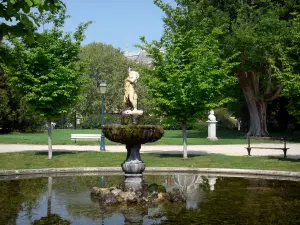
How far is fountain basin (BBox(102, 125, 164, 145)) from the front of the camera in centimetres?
1103

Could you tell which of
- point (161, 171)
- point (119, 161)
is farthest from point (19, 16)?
point (119, 161)

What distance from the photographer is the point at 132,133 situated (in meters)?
11.1

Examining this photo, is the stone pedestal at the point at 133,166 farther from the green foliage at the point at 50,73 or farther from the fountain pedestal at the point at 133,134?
the green foliage at the point at 50,73

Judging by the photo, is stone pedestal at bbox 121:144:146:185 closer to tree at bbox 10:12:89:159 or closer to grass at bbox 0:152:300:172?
grass at bbox 0:152:300:172

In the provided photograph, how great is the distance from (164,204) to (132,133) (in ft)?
6.22

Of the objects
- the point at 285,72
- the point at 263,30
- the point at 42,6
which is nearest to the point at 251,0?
the point at 263,30

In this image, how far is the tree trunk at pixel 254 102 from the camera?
40188 mm

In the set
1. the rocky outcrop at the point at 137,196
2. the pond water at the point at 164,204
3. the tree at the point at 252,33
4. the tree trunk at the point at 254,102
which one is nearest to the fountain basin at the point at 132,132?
the rocky outcrop at the point at 137,196

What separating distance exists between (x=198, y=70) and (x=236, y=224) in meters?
12.1

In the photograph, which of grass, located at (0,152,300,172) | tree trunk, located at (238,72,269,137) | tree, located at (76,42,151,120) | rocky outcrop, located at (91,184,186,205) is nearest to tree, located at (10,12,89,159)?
grass, located at (0,152,300,172)

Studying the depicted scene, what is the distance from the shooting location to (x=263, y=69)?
127ft

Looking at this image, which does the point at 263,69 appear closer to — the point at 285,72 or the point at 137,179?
the point at 285,72

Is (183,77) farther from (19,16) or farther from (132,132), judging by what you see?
(19,16)

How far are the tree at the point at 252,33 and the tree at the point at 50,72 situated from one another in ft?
39.3
